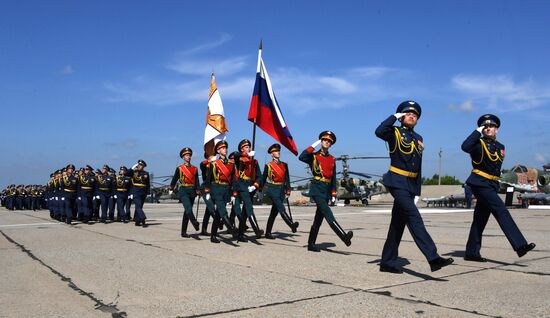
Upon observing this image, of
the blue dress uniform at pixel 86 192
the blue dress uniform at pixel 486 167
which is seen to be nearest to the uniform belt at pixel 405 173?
the blue dress uniform at pixel 486 167

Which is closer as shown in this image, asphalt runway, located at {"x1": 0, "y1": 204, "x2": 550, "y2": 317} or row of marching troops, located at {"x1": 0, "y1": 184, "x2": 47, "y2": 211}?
asphalt runway, located at {"x1": 0, "y1": 204, "x2": 550, "y2": 317}

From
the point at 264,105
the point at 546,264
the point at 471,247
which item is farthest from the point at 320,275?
the point at 264,105

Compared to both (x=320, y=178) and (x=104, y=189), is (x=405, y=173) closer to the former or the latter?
(x=320, y=178)

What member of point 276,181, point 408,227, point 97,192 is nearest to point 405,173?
point 408,227

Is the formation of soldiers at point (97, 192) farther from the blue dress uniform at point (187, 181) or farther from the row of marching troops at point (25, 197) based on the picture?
the row of marching troops at point (25, 197)

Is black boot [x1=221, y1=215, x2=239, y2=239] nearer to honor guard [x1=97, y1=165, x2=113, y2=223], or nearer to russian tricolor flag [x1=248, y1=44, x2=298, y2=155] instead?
russian tricolor flag [x1=248, y1=44, x2=298, y2=155]

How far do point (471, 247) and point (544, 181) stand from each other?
2226cm

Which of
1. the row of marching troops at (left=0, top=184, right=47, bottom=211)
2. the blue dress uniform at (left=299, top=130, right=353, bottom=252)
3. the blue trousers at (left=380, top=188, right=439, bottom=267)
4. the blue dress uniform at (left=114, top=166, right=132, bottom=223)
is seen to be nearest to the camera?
the blue trousers at (left=380, top=188, right=439, bottom=267)

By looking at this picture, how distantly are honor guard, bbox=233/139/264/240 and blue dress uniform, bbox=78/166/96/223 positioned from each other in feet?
24.7

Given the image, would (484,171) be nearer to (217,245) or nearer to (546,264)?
(546,264)

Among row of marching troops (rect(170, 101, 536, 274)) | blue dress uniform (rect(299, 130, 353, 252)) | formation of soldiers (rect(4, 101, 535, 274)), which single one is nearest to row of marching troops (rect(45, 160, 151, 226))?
formation of soldiers (rect(4, 101, 535, 274))

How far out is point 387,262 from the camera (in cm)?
552

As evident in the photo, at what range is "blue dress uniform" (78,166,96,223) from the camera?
15008 millimetres

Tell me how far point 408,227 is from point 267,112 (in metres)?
5.58
